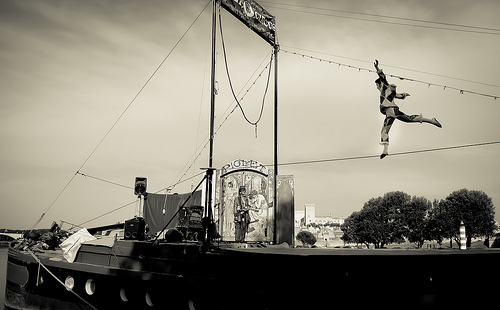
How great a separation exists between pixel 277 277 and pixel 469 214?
53.6 m

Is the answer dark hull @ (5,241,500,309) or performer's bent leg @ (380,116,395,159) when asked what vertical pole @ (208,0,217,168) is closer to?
dark hull @ (5,241,500,309)

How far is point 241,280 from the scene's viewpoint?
7867 millimetres

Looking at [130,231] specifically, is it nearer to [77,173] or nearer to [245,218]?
[77,173]

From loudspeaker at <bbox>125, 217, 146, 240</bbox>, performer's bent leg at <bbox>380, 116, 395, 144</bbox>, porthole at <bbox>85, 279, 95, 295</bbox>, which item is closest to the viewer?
performer's bent leg at <bbox>380, 116, 395, 144</bbox>

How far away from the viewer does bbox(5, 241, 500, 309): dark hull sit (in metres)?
6.50

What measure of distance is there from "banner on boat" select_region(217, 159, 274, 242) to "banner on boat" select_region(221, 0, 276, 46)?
711 centimetres

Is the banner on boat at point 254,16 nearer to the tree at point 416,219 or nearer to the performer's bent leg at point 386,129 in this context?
the performer's bent leg at point 386,129

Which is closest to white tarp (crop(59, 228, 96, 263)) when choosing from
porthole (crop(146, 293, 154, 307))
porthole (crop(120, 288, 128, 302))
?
porthole (crop(120, 288, 128, 302))

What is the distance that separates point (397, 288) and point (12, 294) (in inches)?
534

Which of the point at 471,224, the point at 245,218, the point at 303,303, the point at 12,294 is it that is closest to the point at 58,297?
the point at 12,294

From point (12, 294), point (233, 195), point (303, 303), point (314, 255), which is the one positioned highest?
point (233, 195)

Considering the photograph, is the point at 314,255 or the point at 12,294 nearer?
the point at 314,255

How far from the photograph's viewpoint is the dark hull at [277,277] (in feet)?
21.3

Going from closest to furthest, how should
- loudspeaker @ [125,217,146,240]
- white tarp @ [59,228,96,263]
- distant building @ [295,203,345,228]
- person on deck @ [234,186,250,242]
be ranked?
loudspeaker @ [125,217,146,240] < white tarp @ [59,228,96,263] < person on deck @ [234,186,250,242] < distant building @ [295,203,345,228]
